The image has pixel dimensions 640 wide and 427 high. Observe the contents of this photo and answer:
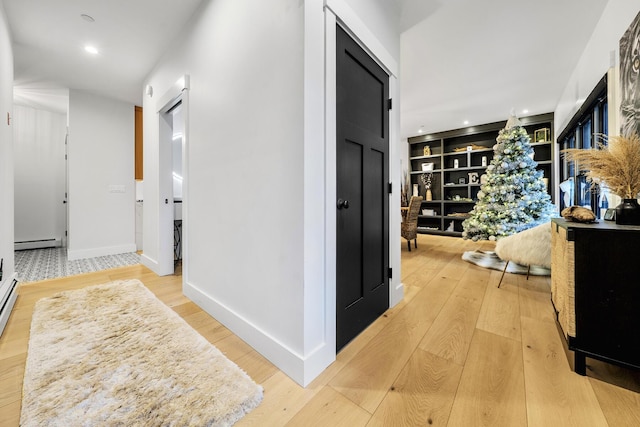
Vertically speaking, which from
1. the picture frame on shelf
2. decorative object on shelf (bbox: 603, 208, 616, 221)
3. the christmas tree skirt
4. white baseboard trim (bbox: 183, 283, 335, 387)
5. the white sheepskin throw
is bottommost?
white baseboard trim (bbox: 183, 283, 335, 387)

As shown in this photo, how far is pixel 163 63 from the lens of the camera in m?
2.79

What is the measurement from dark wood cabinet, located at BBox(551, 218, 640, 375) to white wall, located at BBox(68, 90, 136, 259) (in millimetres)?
5434

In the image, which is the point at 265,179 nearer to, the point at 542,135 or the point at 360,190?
the point at 360,190

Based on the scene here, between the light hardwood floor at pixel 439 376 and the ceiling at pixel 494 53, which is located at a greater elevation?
the ceiling at pixel 494 53

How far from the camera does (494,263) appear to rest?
10.7ft

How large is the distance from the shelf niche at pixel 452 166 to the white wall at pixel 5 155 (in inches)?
268

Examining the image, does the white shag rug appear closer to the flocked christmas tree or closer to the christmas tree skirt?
the christmas tree skirt

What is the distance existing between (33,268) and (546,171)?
340 inches

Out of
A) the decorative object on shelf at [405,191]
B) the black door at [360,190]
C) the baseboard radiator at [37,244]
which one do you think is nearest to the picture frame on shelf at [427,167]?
the decorative object on shelf at [405,191]

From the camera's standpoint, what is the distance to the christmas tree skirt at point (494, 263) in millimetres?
2906

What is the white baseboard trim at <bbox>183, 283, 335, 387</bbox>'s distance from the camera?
118cm

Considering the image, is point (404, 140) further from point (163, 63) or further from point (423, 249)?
point (163, 63)

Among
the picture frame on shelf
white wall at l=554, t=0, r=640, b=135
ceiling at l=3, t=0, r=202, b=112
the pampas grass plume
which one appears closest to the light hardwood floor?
the pampas grass plume

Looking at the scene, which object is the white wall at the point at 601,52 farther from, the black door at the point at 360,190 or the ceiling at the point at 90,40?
the ceiling at the point at 90,40
